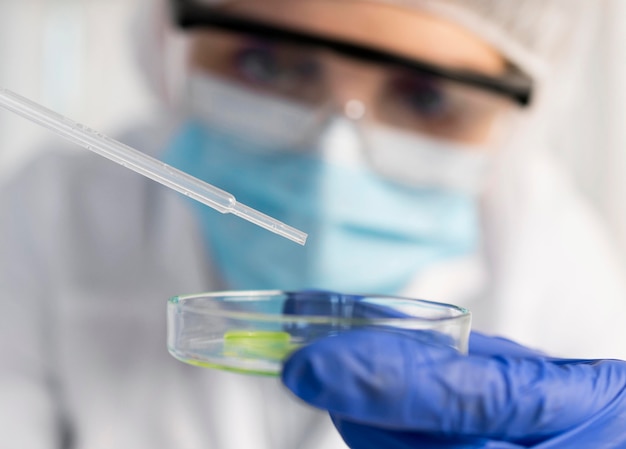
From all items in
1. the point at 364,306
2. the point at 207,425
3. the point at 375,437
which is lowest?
the point at 207,425

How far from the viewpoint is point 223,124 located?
1278 millimetres

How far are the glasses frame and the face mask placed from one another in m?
0.12

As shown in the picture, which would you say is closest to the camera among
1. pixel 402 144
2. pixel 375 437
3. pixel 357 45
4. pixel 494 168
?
pixel 375 437

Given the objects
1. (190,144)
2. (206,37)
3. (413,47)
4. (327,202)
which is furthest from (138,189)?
(413,47)

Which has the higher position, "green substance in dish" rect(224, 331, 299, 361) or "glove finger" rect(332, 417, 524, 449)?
"green substance in dish" rect(224, 331, 299, 361)

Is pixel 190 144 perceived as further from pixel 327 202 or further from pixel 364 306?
pixel 364 306

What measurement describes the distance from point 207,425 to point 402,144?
626 mm

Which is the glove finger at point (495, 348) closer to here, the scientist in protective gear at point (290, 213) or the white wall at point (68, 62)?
the scientist in protective gear at point (290, 213)

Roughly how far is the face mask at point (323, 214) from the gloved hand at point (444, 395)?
56cm

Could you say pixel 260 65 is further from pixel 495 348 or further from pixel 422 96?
pixel 495 348

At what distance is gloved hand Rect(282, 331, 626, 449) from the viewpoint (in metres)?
0.55

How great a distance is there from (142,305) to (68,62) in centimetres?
118

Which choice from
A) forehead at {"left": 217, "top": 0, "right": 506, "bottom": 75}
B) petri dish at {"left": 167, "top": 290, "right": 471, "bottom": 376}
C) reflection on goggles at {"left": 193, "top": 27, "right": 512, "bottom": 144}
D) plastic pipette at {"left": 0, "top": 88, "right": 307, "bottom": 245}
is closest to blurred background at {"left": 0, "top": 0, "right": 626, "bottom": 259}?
reflection on goggles at {"left": 193, "top": 27, "right": 512, "bottom": 144}

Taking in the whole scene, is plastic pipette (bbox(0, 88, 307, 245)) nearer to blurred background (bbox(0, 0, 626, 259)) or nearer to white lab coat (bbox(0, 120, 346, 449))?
white lab coat (bbox(0, 120, 346, 449))
